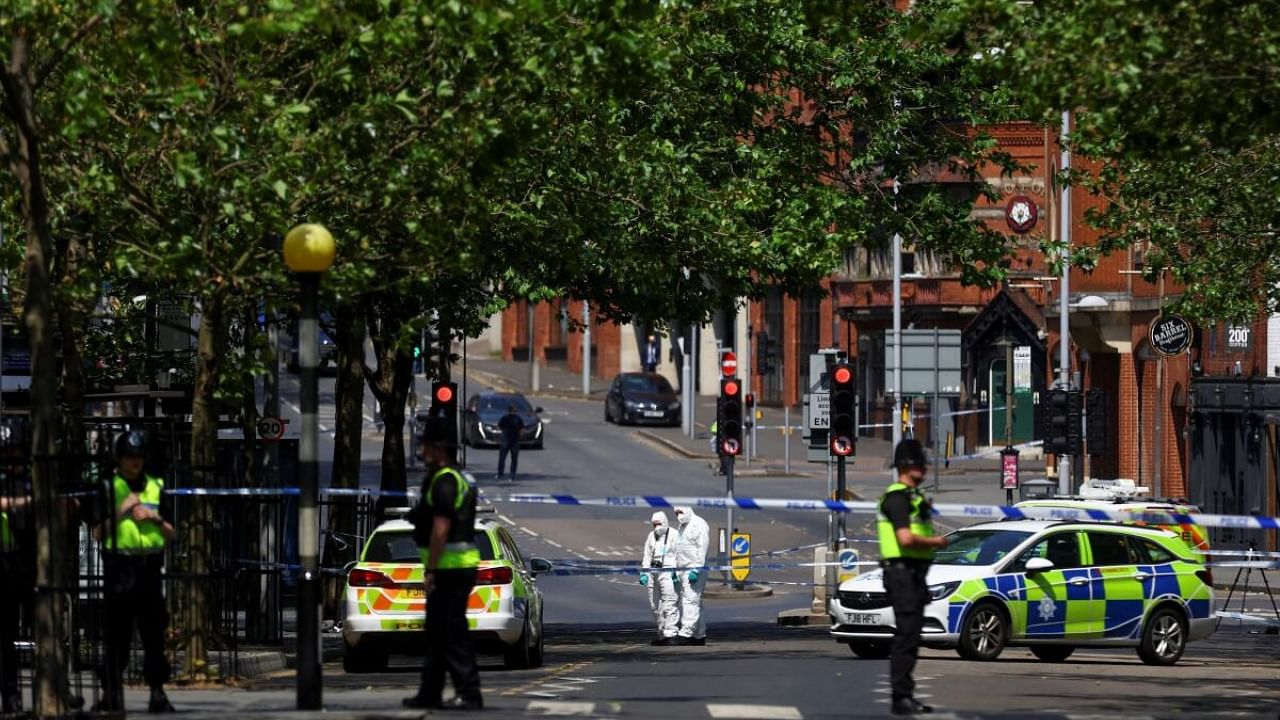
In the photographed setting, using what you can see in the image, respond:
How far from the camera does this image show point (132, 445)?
1468 centimetres

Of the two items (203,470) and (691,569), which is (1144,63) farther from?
(691,569)

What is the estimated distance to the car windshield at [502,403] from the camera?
61.6m

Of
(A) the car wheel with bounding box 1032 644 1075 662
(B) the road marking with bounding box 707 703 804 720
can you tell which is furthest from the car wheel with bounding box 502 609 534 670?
(A) the car wheel with bounding box 1032 644 1075 662

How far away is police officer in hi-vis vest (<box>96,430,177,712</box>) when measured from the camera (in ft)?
47.2

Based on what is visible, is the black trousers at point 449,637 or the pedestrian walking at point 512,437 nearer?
the black trousers at point 449,637

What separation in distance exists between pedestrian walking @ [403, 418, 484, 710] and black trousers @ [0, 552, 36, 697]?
275 centimetres

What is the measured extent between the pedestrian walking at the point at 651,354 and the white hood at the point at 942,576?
2373 inches

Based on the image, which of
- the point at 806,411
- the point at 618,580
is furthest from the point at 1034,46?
the point at 618,580

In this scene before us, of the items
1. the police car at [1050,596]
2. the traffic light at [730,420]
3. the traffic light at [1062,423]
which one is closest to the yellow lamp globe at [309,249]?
the police car at [1050,596]

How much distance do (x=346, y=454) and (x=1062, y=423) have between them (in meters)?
15.7

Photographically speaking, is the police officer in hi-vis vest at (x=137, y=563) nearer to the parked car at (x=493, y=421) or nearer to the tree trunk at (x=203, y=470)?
the tree trunk at (x=203, y=470)

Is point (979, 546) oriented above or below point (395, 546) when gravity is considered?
below

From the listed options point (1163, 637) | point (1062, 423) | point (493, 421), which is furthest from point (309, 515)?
point (493, 421)

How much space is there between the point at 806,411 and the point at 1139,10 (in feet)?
69.0
